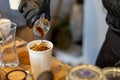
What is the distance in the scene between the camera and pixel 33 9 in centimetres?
93

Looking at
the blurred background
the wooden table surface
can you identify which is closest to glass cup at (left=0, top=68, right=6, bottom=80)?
the wooden table surface

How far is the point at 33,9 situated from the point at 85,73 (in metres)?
0.41

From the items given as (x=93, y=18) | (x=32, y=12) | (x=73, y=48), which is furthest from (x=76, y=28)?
(x=32, y=12)

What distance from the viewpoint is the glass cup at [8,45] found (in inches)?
35.6

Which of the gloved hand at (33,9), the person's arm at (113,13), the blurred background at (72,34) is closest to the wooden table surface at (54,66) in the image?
the gloved hand at (33,9)

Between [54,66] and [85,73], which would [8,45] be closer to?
[54,66]

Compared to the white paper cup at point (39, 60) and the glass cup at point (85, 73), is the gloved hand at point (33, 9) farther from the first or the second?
the glass cup at point (85, 73)

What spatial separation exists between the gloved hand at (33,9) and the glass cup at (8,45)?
0.06 meters

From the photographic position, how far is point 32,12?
92cm

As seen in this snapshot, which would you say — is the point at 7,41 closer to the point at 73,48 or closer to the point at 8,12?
the point at 8,12

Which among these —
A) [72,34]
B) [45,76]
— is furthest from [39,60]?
[72,34]

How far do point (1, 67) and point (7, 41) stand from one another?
99 mm

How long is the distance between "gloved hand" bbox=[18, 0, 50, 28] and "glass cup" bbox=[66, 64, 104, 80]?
0.32m

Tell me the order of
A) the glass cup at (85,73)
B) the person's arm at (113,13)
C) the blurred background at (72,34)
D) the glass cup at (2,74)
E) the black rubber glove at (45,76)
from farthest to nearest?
the blurred background at (72,34) < the person's arm at (113,13) < the glass cup at (2,74) < the black rubber glove at (45,76) < the glass cup at (85,73)
